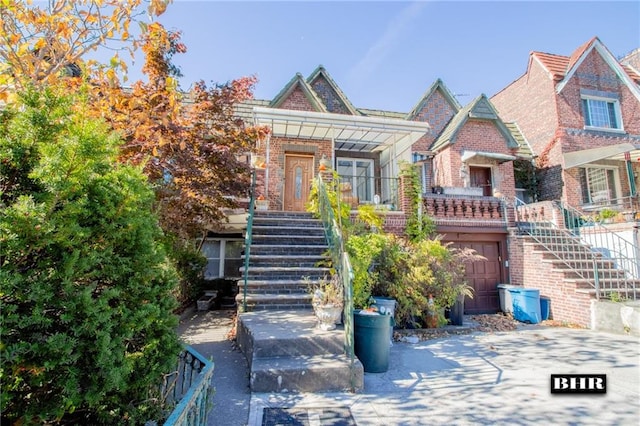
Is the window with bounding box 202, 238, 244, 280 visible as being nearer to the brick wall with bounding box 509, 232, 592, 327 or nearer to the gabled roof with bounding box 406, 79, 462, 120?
the brick wall with bounding box 509, 232, 592, 327

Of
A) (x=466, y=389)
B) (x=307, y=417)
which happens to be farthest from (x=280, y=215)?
(x=466, y=389)

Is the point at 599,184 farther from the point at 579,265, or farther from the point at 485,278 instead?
the point at 485,278

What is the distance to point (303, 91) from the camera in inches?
465

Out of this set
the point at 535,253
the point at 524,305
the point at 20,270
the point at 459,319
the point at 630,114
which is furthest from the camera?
the point at 630,114

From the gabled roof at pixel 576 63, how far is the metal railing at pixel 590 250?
22.3 feet

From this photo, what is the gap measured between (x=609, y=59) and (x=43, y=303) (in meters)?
21.4

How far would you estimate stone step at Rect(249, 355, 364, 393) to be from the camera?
362 cm

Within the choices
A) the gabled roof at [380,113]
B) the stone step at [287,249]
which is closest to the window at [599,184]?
the gabled roof at [380,113]

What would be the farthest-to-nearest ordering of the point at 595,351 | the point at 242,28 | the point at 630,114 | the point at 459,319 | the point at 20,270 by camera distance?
the point at 630,114 → the point at 459,319 → the point at 242,28 → the point at 595,351 → the point at 20,270

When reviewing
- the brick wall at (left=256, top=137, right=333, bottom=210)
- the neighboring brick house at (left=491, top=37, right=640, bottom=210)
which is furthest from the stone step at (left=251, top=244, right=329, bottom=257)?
the neighboring brick house at (left=491, top=37, right=640, bottom=210)

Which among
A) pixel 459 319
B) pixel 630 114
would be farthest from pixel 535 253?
pixel 630 114

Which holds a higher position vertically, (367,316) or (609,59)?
(609,59)

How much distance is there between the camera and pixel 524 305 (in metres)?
8.11

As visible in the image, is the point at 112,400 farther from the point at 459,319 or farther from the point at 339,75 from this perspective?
the point at 339,75
